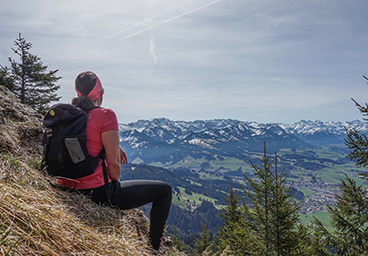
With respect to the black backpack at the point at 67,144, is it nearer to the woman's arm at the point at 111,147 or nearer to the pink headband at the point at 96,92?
the woman's arm at the point at 111,147

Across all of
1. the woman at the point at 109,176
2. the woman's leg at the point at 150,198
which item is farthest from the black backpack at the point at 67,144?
the woman's leg at the point at 150,198

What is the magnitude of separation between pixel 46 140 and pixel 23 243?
1.88 meters

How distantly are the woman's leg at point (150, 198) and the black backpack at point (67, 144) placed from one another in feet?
2.05

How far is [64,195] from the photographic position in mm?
3107

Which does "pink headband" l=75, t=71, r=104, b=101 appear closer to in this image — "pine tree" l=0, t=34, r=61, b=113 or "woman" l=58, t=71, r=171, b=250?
"woman" l=58, t=71, r=171, b=250

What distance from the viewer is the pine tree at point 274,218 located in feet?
25.8

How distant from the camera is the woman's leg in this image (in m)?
3.37

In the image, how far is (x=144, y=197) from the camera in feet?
11.4

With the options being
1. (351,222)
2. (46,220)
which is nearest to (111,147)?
(46,220)

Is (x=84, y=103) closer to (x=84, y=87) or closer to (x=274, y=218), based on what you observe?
(x=84, y=87)

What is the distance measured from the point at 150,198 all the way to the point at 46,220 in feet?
5.89

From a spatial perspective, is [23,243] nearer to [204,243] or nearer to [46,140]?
[46,140]

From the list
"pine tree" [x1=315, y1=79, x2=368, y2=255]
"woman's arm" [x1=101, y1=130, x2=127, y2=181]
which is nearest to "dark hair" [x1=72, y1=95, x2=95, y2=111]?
"woman's arm" [x1=101, y1=130, x2=127, y2=181]

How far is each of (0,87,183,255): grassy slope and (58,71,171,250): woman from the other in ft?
0.75
